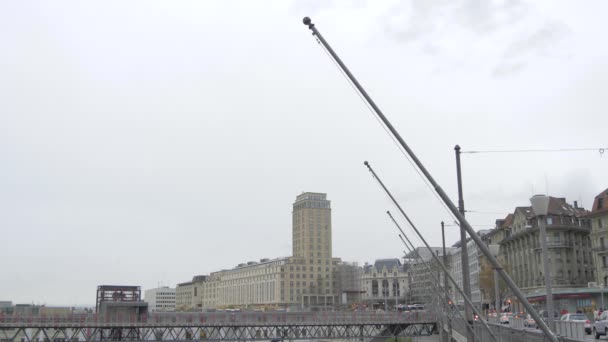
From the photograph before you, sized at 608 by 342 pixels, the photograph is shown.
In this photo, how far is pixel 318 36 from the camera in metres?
16.6

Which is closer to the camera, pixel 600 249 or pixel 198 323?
pixel 198 323

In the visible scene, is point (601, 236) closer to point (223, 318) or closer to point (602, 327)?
point (602, 327)

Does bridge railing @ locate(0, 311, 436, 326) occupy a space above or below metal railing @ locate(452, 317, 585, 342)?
below

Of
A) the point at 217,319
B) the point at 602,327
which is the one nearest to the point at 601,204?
the point at 602,327

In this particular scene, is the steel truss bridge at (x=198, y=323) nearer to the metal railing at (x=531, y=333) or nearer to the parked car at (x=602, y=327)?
the parked car at (x=602, y=327)

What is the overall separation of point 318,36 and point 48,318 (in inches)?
3135

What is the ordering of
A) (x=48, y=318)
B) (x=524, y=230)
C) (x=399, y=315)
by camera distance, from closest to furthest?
(x=48, y=318) < (x=399, y=315) < (x=524, y=230)

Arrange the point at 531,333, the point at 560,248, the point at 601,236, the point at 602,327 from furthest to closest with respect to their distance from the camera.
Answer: the point at 560,248, the point at 601,236, the point at 602,327, the point at 531,333

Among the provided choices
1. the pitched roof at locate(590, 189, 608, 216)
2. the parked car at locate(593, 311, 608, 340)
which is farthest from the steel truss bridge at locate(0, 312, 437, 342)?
the parked car at locate(593, 311, 608, 340)

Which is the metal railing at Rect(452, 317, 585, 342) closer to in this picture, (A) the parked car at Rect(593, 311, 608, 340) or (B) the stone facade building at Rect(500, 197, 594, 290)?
(A) the parked car at Rect(593, 311, 608, 340)

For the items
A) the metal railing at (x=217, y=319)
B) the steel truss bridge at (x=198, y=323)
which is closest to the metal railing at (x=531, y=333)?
the steel truss bridge at (x=198, y=323)

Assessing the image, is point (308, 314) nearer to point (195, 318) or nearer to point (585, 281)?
point (195, 318)

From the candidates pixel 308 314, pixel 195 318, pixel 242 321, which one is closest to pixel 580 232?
pixel 308 314

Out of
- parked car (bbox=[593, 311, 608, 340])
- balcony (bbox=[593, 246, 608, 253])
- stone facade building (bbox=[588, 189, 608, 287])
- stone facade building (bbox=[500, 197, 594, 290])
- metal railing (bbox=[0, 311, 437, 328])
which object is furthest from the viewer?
stone facade building (bbox=[500, 197, 594, 290])
